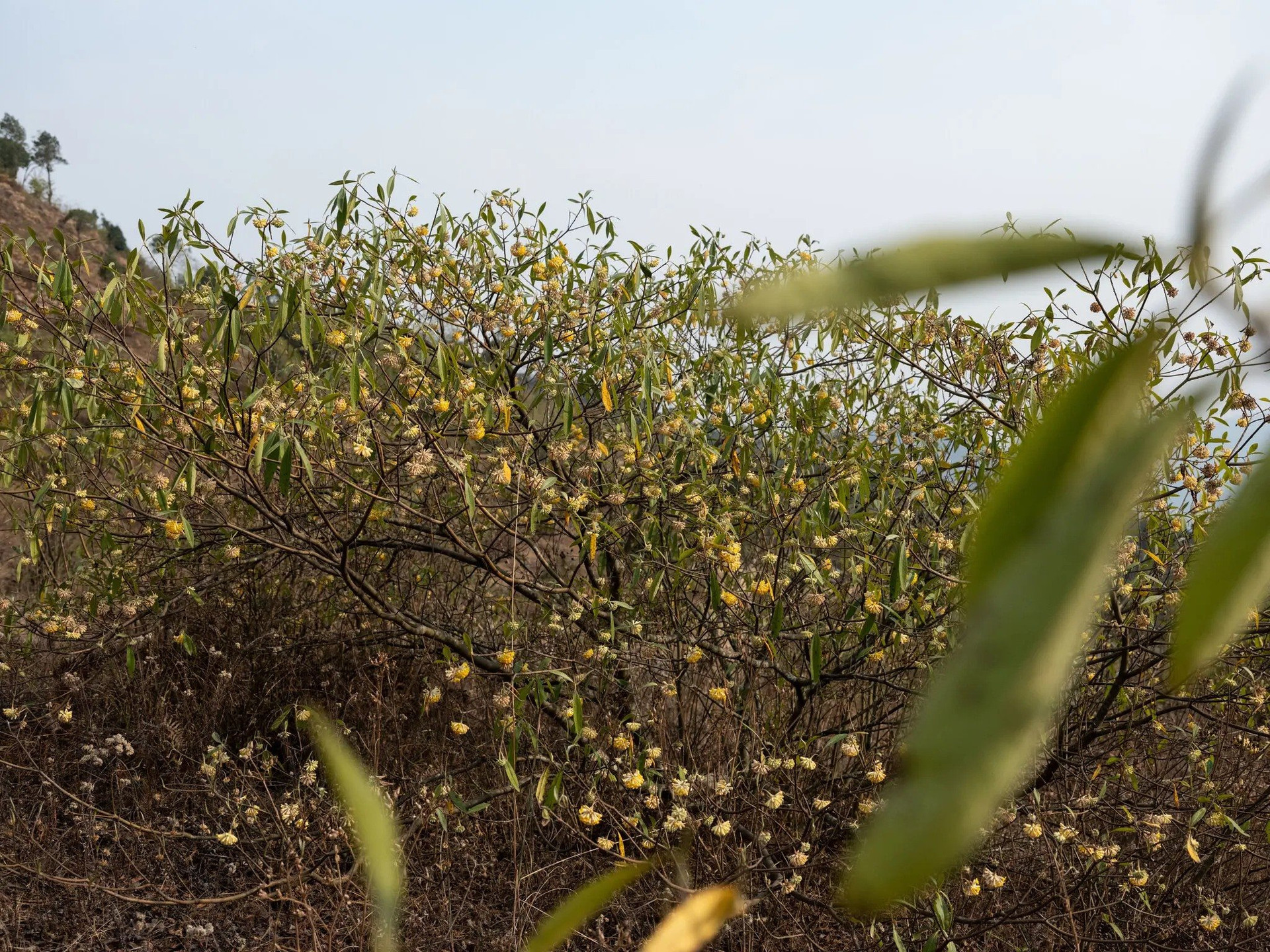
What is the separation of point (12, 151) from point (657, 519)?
83.9ft

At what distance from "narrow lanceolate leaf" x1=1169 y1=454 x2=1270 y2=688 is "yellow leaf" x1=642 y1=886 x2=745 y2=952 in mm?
136

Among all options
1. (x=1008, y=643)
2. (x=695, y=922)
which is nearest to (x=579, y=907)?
(x=695, y=922)

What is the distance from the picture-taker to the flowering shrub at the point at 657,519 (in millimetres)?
2293

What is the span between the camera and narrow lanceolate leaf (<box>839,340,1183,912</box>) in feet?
0.61

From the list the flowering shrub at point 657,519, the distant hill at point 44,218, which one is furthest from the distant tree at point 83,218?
the flowering shrub at point 657,519

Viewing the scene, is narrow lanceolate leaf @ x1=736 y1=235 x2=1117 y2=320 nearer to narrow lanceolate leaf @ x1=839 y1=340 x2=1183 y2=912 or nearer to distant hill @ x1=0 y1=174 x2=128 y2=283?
narrow lanceolate leaf @ x1=839 y1=340 x2=1183 y2=912

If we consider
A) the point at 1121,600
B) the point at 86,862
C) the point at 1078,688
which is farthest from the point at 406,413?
the point at 1121,600

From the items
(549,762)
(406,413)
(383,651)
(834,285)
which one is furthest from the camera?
(383,651)

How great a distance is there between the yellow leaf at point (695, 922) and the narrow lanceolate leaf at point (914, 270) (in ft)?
0.54

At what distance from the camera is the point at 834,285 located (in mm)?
246

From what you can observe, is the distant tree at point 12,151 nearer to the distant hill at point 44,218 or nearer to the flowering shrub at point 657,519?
the distant hill at point 44,218

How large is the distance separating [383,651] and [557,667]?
709 mm

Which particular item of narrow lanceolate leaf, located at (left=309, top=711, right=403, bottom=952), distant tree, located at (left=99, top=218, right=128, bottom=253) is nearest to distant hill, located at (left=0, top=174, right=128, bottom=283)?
distant tree, located at (left=99, top=218, right=128, bottom=253)

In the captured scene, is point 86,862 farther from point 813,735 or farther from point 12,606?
point 813,735
